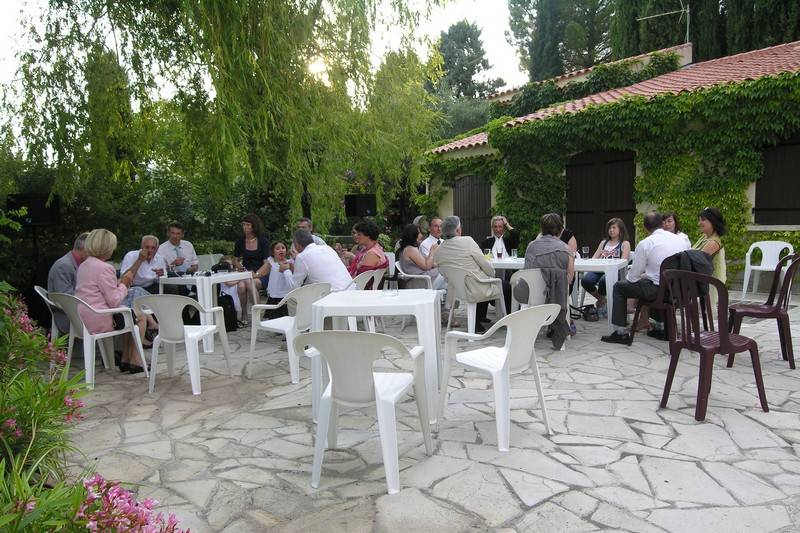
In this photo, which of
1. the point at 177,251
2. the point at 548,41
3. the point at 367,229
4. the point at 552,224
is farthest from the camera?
the point at 548,41

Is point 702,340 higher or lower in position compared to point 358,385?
lower

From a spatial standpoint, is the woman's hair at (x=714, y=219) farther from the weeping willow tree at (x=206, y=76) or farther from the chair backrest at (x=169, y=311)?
the chair backrest at (x=169, y=311)

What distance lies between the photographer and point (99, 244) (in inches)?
185

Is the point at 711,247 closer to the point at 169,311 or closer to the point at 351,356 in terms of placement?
the point at 351,356

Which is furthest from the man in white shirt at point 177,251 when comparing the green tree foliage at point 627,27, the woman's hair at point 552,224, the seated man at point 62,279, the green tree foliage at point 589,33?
the green tree foliage at point 589,33

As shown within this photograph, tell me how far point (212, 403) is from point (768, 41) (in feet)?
59.4

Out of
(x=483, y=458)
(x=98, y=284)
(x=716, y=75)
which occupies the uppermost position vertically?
(x=716, y=75)

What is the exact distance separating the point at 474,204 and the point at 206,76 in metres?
8.46

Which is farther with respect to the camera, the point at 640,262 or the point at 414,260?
the point at 414,260

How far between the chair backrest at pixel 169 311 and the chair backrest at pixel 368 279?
5.52 feet

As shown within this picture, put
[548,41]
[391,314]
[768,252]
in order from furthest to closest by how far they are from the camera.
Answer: [548,41]
[768,252]
[391,314]

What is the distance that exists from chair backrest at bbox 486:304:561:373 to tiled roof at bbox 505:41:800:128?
7.93 metres

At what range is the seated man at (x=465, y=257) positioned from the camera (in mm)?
5949

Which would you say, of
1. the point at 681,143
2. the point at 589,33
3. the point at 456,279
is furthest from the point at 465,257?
the point at 589,33
